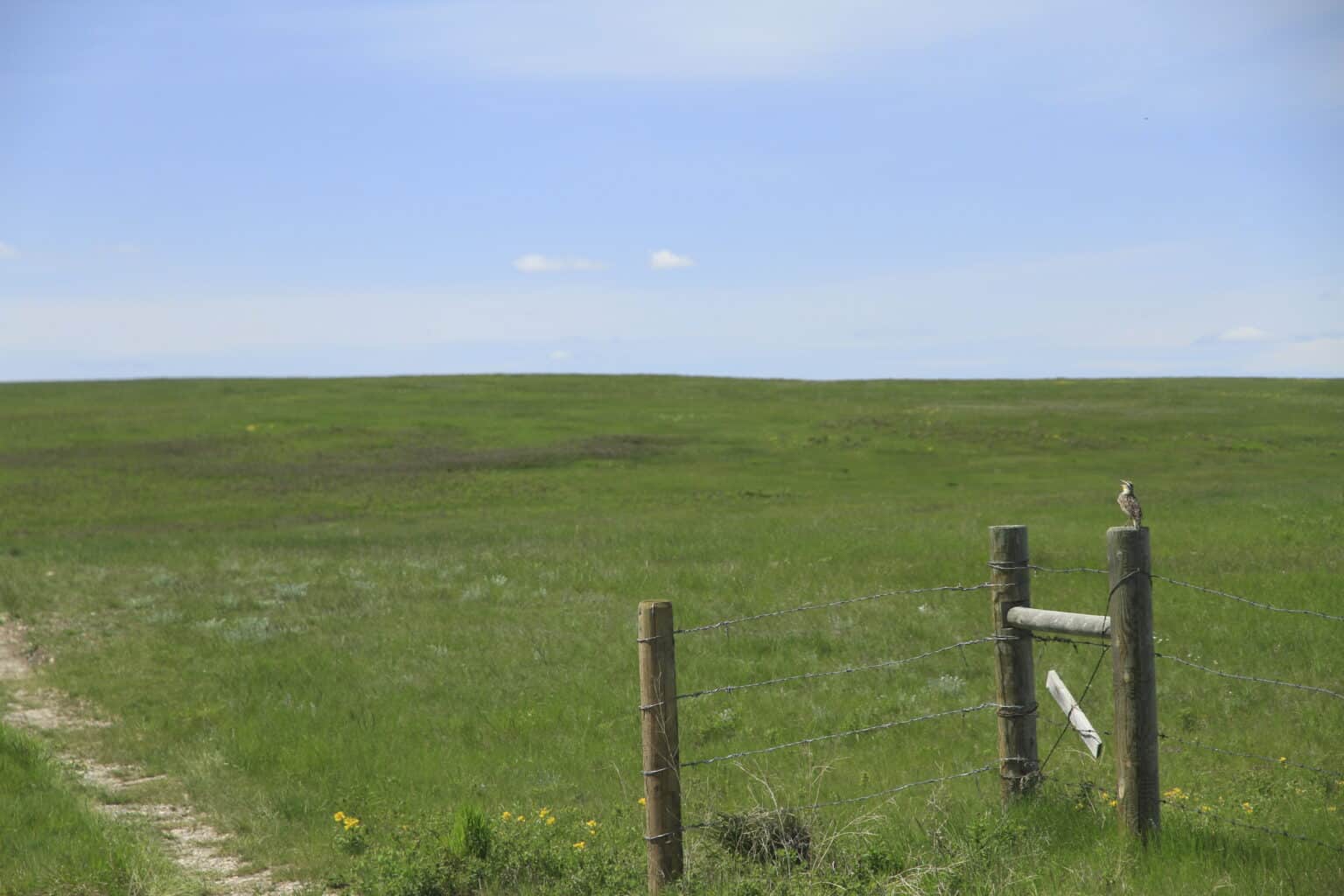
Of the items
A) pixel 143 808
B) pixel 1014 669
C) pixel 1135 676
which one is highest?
pixel 1135 676

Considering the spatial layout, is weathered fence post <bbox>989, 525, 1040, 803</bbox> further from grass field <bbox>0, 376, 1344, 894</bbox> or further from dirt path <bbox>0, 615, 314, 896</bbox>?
dirt path <bbox>0, 615, 314, 896</bbox>

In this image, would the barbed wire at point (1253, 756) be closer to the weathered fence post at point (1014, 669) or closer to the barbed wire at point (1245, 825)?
the barbed wire at point (1245, 825)

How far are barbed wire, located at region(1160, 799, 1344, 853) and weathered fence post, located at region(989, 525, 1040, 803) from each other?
0.98 metres

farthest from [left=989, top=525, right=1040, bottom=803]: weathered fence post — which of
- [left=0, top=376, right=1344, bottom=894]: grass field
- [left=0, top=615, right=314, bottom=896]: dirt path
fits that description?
[left=0, top=615, right=314, bottom=896]: dirt path

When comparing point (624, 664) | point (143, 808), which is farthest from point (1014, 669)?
point (624, 664)

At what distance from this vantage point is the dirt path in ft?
26.3

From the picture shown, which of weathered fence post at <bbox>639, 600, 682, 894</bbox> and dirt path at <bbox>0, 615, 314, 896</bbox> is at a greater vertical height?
weathered fence post at <bbox>639, 600, 682, 894</bbox>

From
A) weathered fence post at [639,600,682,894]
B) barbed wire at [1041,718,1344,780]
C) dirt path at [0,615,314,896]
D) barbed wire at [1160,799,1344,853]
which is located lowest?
dirt path at [0,615,314,896]

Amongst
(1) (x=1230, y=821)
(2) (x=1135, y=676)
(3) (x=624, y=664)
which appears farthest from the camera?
(3) (x=624, y=664)

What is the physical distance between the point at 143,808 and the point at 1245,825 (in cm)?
871

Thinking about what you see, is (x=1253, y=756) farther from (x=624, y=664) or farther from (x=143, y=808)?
(x=143, y=808)

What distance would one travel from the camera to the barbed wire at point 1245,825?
6277 mm

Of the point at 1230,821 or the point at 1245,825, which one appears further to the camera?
the point at 1230,821

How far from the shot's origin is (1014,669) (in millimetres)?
7090
